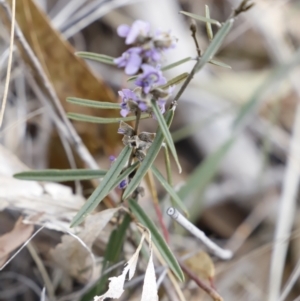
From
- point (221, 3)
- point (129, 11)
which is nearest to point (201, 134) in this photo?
point (129, 11)

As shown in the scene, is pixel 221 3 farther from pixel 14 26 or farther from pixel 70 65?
pixel 14 26

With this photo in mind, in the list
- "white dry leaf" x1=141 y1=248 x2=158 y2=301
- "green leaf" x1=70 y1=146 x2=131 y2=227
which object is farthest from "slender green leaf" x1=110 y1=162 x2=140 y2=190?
"white dry leaf" x1=141 y1=248 x2=158 y2=301

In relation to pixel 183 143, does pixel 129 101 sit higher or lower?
higher

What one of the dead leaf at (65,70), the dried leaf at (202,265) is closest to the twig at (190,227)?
the dried leaf at (202,265)

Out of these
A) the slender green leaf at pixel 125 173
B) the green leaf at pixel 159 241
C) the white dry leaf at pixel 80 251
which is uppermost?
the slender green leaf at pixel 125 173

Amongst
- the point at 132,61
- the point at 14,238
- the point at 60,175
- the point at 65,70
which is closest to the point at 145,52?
the point at 132,61

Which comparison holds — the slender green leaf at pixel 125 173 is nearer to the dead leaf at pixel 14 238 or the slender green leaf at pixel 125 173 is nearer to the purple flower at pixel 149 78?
the purple flower at pixel 149 78

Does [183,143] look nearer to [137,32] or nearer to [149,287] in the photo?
[149,287]
